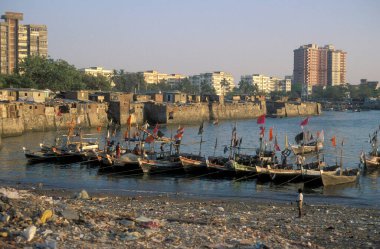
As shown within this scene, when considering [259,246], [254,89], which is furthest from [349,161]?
[254,89]

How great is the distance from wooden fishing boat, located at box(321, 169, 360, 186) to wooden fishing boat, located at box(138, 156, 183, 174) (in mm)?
8087

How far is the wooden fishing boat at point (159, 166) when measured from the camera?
106ft

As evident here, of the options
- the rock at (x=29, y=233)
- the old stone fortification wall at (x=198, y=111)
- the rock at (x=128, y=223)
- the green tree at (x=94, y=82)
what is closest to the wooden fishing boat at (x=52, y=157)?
the rock at (x=128, y=223)

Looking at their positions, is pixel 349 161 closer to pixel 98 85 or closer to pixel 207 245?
pixel 207 245

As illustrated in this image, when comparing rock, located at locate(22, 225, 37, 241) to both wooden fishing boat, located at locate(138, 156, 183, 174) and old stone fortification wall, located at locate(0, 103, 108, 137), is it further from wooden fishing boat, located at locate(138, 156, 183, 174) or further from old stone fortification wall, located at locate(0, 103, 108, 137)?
old stone fortification wall, located at locate(0, 103, 108, 137)

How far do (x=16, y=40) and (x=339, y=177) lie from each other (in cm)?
11158

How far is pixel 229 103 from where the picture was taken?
99562 mm

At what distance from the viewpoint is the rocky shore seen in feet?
42.4

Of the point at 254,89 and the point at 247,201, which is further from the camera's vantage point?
the point at 254,89

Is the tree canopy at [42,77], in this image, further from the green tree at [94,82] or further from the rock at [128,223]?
the rock at [128,223]

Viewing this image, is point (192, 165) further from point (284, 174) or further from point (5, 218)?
point (5, 218)

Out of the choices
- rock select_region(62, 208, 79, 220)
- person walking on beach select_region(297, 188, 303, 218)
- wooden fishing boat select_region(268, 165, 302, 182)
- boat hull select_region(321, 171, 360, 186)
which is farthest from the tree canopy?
rock select_region(62, 208, 79, 220)

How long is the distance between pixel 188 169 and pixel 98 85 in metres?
77.7

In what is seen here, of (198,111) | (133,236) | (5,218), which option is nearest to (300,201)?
(133,236)
